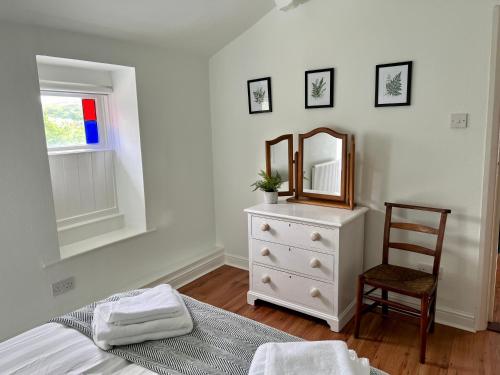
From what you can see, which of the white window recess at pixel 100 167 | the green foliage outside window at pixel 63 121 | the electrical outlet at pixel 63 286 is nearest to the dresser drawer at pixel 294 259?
the white window recess at pixel 100 167

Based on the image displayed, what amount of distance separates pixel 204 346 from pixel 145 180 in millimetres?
1779

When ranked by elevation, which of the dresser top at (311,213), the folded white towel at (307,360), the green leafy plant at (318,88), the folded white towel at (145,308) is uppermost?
the green leafy plant at (318,88)

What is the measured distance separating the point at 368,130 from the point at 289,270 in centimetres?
112

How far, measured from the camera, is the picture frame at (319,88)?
8.77 ft

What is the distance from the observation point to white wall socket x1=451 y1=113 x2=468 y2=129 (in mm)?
2221

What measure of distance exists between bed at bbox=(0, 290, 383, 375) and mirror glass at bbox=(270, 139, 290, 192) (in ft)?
5.07

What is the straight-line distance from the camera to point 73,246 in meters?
2.64

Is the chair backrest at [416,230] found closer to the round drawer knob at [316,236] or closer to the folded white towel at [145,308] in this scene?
the round drawer knob at [316,236]

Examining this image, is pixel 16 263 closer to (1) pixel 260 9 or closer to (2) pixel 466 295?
(1) pixel 260 9

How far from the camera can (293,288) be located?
256cm

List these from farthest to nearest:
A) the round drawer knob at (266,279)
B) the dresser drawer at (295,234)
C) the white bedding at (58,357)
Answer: the round drawer knob at (266,279)
the dresser drawer at (295,234)
the white bedding at (58,357)

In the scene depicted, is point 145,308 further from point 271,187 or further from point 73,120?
point 73,120

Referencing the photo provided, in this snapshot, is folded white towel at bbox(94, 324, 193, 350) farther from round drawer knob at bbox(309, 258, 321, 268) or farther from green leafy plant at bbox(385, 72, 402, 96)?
green leafy plant at bbox(385, 72, 402, 96)

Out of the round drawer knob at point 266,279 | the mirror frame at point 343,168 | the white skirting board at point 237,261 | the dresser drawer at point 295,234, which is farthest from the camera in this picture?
the white skirting board at point 237,261
